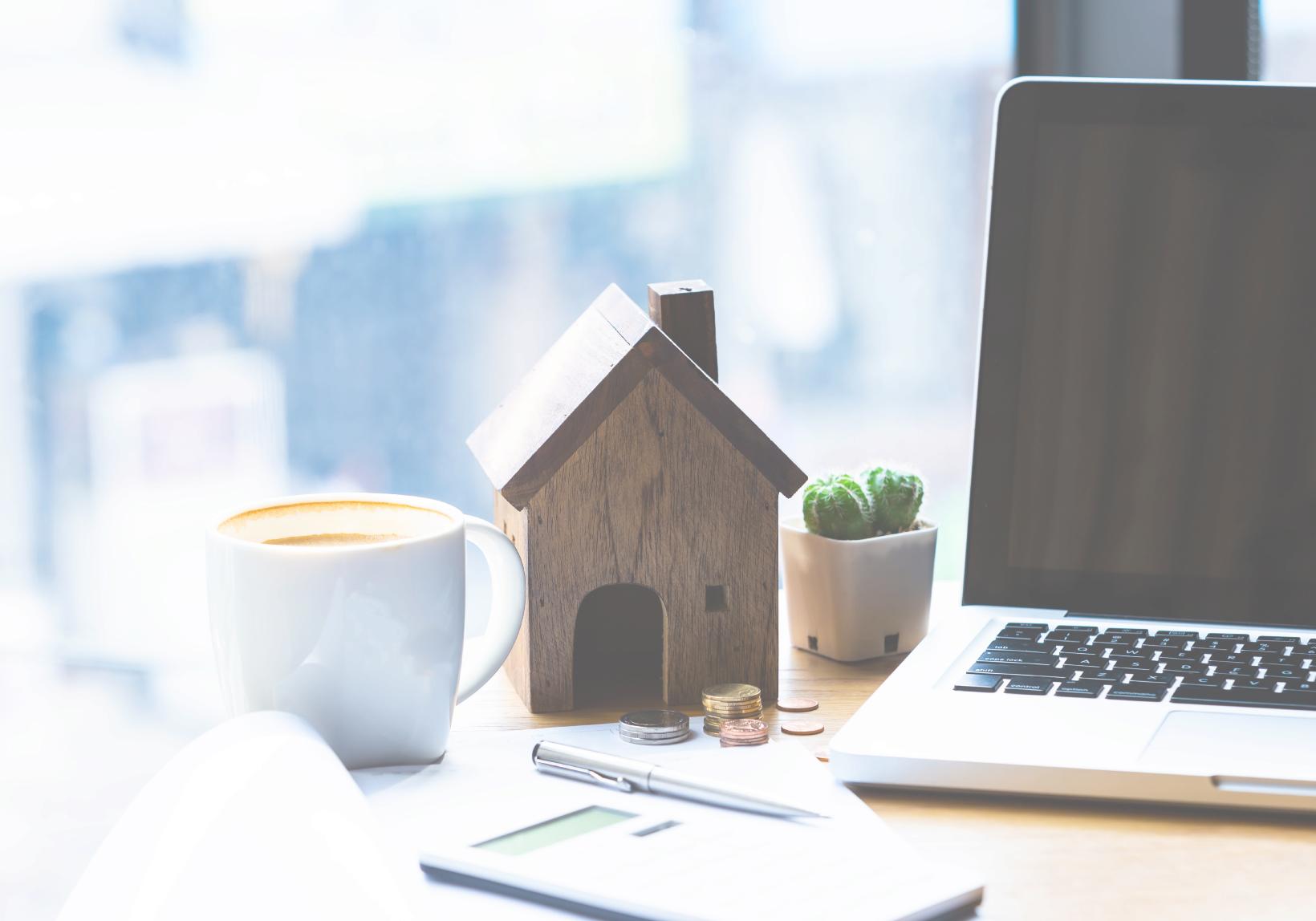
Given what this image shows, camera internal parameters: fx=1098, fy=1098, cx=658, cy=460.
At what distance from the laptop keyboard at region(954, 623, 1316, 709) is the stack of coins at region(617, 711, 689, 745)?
5.6 inches

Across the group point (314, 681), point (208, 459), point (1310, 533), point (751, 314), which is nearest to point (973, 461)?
point (1310, 533)

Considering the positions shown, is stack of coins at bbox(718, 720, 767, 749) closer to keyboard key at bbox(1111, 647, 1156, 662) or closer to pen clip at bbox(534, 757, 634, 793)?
pen clip at bbox(534, 757, 634, 793)

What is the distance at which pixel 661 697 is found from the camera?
2.06 feet

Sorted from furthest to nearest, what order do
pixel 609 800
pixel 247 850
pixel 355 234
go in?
pixel 355 234 < pixel 609 800 < pixel 247 850

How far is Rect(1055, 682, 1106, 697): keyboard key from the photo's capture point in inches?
20.9

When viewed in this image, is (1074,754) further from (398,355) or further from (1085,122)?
(398,355)

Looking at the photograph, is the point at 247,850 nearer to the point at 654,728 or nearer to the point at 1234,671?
the point at 654,728

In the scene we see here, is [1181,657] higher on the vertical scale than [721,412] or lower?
lower

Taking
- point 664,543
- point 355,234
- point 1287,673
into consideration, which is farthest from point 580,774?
point 355,234

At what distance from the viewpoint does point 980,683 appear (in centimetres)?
55

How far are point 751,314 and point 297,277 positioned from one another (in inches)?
22.3

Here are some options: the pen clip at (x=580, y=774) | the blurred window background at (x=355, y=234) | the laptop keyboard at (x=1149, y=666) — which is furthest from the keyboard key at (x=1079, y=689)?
the blurred window background at (x=355, y=234)

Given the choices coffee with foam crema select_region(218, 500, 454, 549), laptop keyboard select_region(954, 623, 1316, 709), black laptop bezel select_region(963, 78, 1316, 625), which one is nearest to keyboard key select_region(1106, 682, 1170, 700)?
laptop keyboard select_region(954, 623, 1316, 709)

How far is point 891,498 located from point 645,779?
281mm
